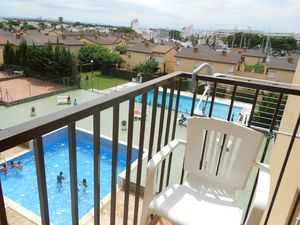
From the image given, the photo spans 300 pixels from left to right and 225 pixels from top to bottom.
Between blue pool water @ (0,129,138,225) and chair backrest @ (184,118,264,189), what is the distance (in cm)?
445

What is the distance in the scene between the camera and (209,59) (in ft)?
60.0

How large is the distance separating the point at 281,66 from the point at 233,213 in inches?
715

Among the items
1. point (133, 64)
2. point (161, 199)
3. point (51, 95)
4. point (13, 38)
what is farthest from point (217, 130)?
point (13, 38)

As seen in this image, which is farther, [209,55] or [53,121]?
[209,55]

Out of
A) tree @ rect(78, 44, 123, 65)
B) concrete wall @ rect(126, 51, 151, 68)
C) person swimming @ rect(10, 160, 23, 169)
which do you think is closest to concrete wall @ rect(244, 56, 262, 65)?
concrete wall @ rect(126, 51, 151, 68)

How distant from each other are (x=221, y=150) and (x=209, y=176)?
0.74 feet

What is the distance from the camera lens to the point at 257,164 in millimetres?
1482

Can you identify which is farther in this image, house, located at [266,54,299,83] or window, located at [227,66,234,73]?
window, located at [227,66,234,73]

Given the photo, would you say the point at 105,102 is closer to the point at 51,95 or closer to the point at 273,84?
the point at 273,84

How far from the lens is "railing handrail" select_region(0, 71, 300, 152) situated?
65cm

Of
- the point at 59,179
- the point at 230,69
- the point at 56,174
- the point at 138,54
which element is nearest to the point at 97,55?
the point at 138,54

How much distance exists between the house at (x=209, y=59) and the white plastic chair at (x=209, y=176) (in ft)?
52.3

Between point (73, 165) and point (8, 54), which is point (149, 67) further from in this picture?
point (73, 165)

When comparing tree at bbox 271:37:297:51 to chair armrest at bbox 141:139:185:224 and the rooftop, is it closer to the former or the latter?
the rooftop
